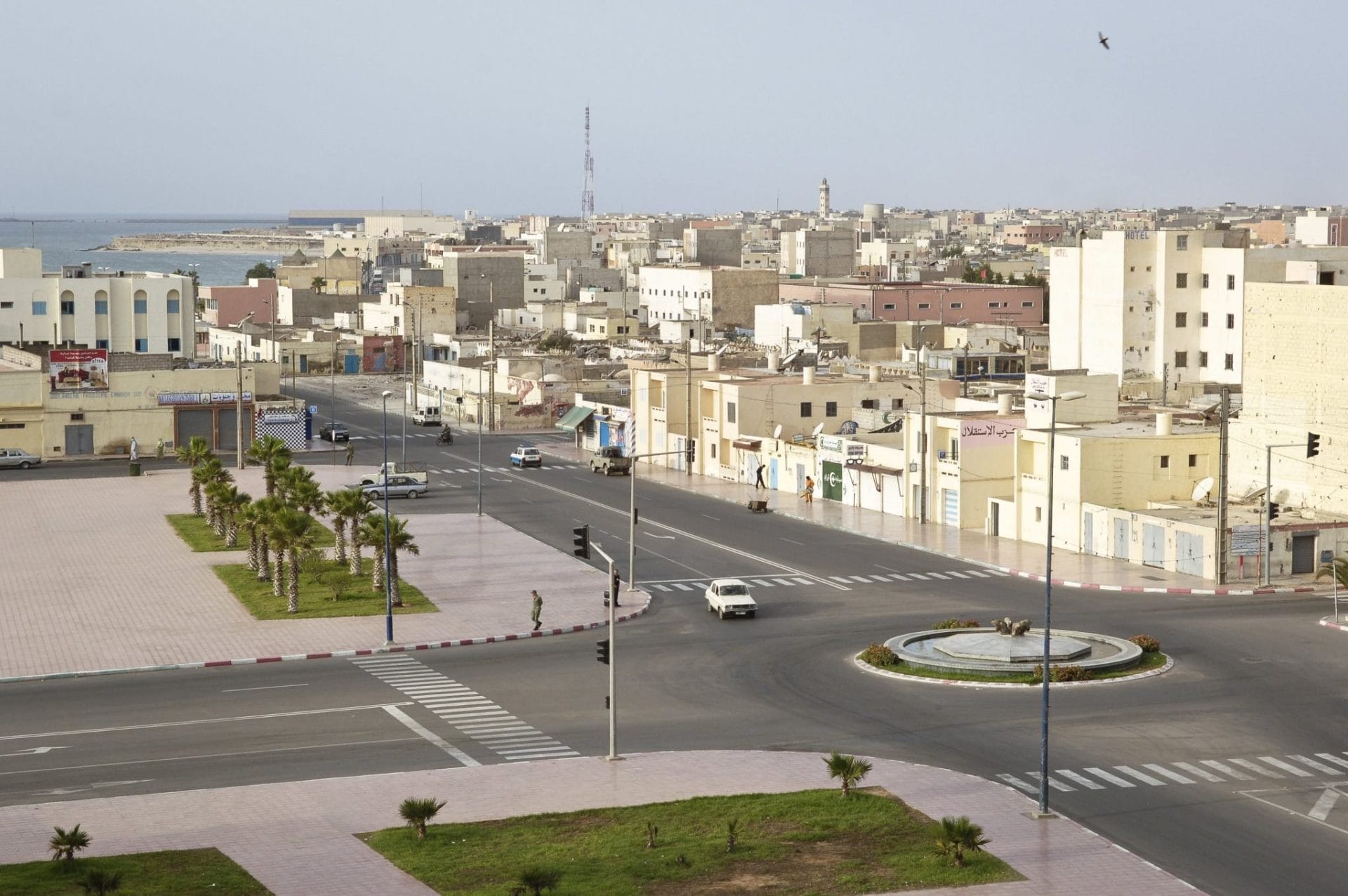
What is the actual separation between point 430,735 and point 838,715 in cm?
866

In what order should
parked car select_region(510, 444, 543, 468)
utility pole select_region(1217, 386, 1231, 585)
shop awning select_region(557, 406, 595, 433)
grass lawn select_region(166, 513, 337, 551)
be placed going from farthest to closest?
shop awning select_region(557, 406, 595, 433) → parked car select_region(510, 444, 543, 468) → grass lawn select_region(166, 513, 337, 551) → utility pole select_region(1217, 386, 1231, 585)

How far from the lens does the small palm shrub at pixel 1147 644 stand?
148ft

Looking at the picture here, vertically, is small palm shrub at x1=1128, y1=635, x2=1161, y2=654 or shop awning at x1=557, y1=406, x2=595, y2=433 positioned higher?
shop awning at x1=557, y1=406, x2=595, y2=433

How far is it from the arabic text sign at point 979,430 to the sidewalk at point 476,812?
1353 inches

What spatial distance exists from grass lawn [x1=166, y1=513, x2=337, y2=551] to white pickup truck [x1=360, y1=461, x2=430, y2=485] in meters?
8.72

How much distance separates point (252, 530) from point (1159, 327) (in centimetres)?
6545

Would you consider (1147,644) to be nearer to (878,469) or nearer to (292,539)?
(292,539)

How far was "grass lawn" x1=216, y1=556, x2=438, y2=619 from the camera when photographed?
5297cm

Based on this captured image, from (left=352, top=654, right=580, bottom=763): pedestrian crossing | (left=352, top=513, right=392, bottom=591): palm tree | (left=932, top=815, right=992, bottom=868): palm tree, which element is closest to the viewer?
(left=932, top=815, right=992, bottom=868): palm tree

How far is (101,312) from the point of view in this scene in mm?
118812

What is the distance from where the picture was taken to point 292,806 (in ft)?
106

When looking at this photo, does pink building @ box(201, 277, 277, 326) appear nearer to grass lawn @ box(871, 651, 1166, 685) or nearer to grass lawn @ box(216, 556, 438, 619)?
grass lawn @ box(216, 556, 438, 619)

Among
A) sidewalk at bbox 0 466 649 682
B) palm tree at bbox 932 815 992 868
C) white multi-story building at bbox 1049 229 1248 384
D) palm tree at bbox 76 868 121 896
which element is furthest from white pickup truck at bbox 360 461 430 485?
palm tree at bbox 932 815 992 868

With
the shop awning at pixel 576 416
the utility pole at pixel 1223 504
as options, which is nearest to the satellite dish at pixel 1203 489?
the utility pole at pixel 1223 504
